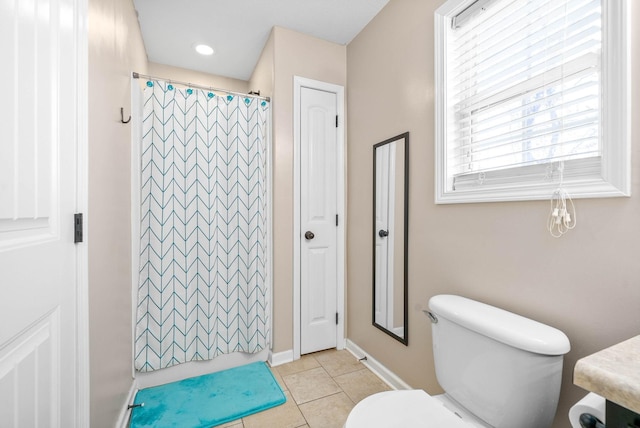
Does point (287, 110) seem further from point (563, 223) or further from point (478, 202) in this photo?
point (563, 223)

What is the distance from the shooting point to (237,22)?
1.99 m

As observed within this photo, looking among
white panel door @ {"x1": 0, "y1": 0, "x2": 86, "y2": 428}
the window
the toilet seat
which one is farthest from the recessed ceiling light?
the toilet seat

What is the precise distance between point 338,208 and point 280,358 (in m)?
1.19

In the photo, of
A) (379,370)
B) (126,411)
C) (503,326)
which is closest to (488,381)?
(503,326)

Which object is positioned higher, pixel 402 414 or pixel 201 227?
pixel 201 227

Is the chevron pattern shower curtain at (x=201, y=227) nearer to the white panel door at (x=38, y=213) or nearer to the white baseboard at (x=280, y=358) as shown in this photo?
the white baseboard at (x=280, y=358)

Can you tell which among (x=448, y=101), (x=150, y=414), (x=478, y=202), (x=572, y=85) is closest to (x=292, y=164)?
(x=448, y=101)

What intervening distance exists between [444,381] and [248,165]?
168cm

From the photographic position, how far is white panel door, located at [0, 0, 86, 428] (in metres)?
0.58

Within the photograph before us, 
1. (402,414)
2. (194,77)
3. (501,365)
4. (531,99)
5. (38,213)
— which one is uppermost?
(194,77)

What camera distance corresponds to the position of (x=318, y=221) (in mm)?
2158

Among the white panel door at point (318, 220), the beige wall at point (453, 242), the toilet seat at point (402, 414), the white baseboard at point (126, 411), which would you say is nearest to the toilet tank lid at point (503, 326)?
the beige wall at point (453, 242)

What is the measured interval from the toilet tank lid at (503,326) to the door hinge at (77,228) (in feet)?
4.35

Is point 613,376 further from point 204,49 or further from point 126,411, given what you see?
point 204,49
